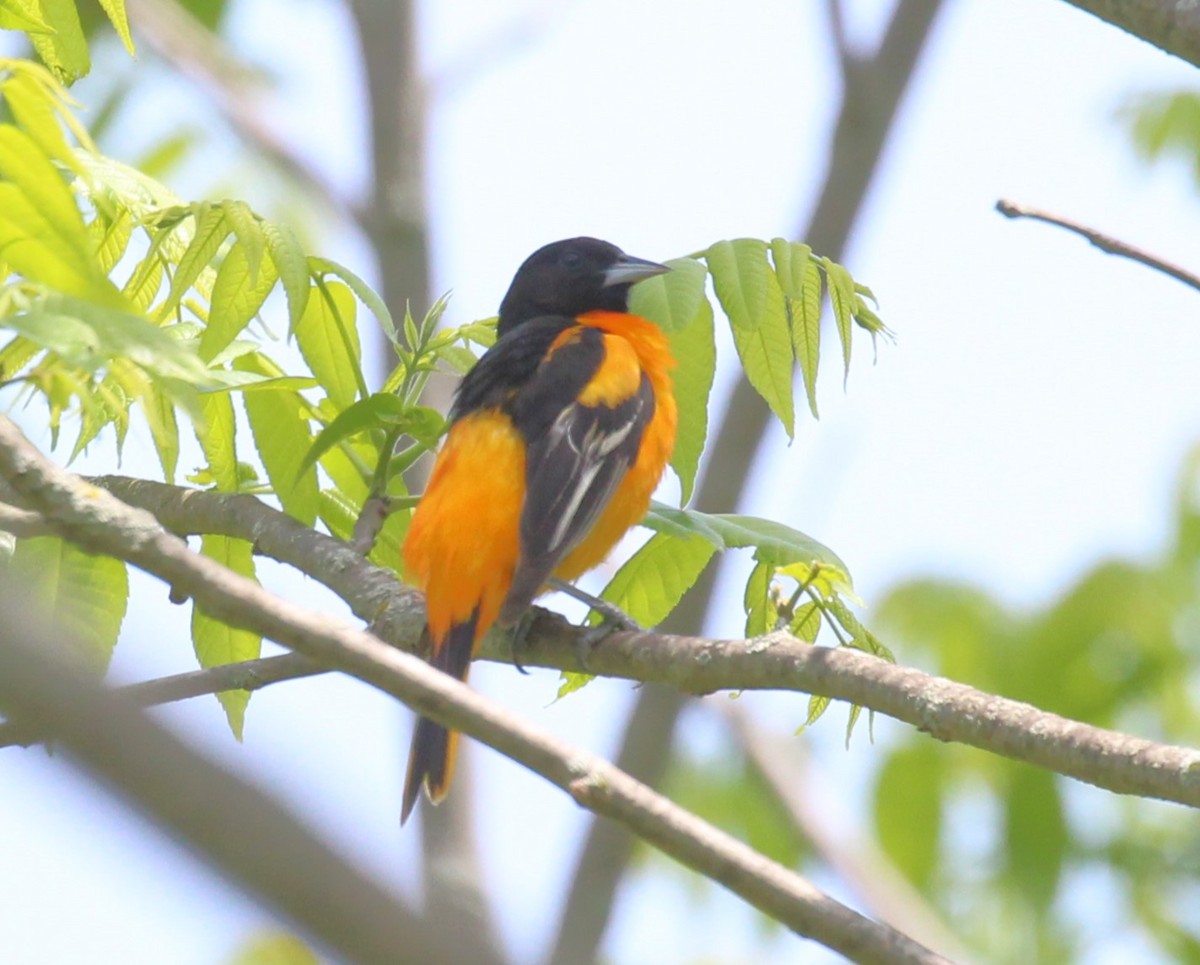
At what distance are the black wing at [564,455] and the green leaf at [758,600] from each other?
0.66m

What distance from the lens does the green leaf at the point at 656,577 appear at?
3.69m

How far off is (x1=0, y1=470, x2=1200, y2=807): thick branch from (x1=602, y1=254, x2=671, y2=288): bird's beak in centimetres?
250

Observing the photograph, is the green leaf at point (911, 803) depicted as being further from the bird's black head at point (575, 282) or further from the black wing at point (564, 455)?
the black wing at point (564, 455)

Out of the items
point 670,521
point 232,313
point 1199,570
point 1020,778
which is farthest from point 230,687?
point 1199,570

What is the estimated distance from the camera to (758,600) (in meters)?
3.43

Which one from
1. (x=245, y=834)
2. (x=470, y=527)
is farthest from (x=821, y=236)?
(x=245, y=834)

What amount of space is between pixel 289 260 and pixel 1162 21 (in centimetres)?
179

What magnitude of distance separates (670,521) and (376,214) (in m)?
5.62

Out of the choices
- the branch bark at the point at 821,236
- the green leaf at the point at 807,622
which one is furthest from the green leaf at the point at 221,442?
the branch bark at the point at 821,236

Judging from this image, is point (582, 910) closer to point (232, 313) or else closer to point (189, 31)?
point (232, 313)

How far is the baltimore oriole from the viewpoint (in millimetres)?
3879

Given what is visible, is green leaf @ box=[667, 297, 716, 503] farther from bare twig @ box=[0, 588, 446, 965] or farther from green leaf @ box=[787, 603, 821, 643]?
bare twig @ box=[0, 588, 446, 965]

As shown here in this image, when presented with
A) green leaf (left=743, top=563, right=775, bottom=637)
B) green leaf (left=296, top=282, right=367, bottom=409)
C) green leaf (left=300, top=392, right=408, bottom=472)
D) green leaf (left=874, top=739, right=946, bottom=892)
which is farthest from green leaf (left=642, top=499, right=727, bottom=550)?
green leaf (left=874, top=739, right=946, bottom=892)

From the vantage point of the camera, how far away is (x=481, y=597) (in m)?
3.92
